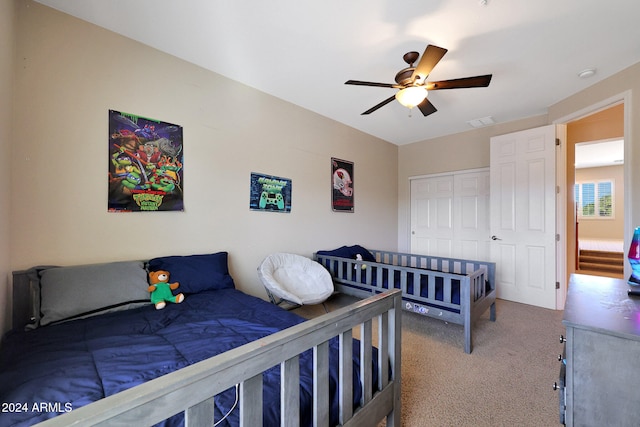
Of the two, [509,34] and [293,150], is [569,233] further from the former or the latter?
[293,150]

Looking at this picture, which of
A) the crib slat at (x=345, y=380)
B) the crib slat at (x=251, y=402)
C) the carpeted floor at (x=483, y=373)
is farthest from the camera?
the carpeted floor at (x=483, y=373)

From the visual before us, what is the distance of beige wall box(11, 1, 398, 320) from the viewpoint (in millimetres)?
1728

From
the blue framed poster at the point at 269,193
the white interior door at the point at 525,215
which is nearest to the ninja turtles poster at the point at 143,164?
the blue framed poster at the point at 269,193

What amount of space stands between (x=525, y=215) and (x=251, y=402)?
403 centimetres

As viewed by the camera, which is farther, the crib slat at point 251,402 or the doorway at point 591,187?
the doorway at point 591,187

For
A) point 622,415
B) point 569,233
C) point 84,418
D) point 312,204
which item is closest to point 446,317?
point 622,415

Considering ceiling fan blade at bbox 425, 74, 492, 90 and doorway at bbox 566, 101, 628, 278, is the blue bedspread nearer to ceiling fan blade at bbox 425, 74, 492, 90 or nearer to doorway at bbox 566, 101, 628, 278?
ceiling fan blade at bbox 425, 74, 492, 90

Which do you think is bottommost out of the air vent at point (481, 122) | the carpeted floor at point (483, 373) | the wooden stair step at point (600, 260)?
the carpeted floor at point (483, 373)

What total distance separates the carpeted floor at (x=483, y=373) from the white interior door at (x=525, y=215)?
1.83 ft

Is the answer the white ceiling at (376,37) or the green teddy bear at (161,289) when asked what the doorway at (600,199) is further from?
the green teddy bear at (161,289)

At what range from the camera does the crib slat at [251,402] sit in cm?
71

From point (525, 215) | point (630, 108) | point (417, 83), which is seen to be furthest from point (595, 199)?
point (417, 83)

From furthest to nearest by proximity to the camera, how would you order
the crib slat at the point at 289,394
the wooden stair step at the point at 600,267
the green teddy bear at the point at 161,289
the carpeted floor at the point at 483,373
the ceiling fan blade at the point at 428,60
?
the wooden stair step at the point at 600,267 < the green teddy bear at the point at 161,289 < the ceiling fan blade at the point at 428,60 < the carpeted floor at the point at 483,373 < the crib slat at the point at 289,394

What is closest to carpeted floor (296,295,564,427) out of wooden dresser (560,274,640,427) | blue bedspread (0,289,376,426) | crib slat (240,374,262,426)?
wooden dresser (560,274,640,427)
